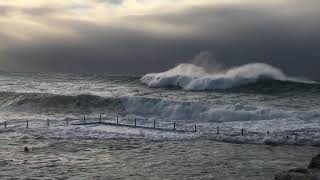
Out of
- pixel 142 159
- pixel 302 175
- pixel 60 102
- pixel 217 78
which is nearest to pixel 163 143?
pixel 142 159

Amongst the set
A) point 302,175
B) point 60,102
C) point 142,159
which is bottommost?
point 142,159

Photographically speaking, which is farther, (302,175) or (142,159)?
(142,159)

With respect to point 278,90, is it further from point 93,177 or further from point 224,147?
point 93,177

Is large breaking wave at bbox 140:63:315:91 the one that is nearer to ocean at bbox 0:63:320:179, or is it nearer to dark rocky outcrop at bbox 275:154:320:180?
ocean at bbox 0:63:320:179

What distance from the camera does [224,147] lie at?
17562 mm

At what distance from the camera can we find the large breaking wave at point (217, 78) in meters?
52.6

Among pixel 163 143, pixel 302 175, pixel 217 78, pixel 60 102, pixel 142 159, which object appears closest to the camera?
pixel 302 175

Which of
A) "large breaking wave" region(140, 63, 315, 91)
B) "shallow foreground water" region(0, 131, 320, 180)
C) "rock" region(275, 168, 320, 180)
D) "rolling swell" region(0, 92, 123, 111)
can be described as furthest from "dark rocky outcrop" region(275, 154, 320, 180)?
"large breaking wave" region(140, 63, 315, 91)

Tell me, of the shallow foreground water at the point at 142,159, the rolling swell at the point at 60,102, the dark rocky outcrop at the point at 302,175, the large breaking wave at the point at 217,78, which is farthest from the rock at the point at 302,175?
the large breaking wave at the point at 217,78

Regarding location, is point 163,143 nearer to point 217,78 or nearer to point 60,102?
point 60,102

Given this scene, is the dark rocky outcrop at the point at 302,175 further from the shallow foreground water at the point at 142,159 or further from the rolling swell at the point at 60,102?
the rolling swell at the point at 60,102

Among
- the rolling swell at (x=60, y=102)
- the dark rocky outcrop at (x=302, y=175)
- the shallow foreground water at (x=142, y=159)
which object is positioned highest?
the rolling swell at (x=60, y=102)

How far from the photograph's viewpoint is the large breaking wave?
173ft

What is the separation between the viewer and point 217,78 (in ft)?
179
